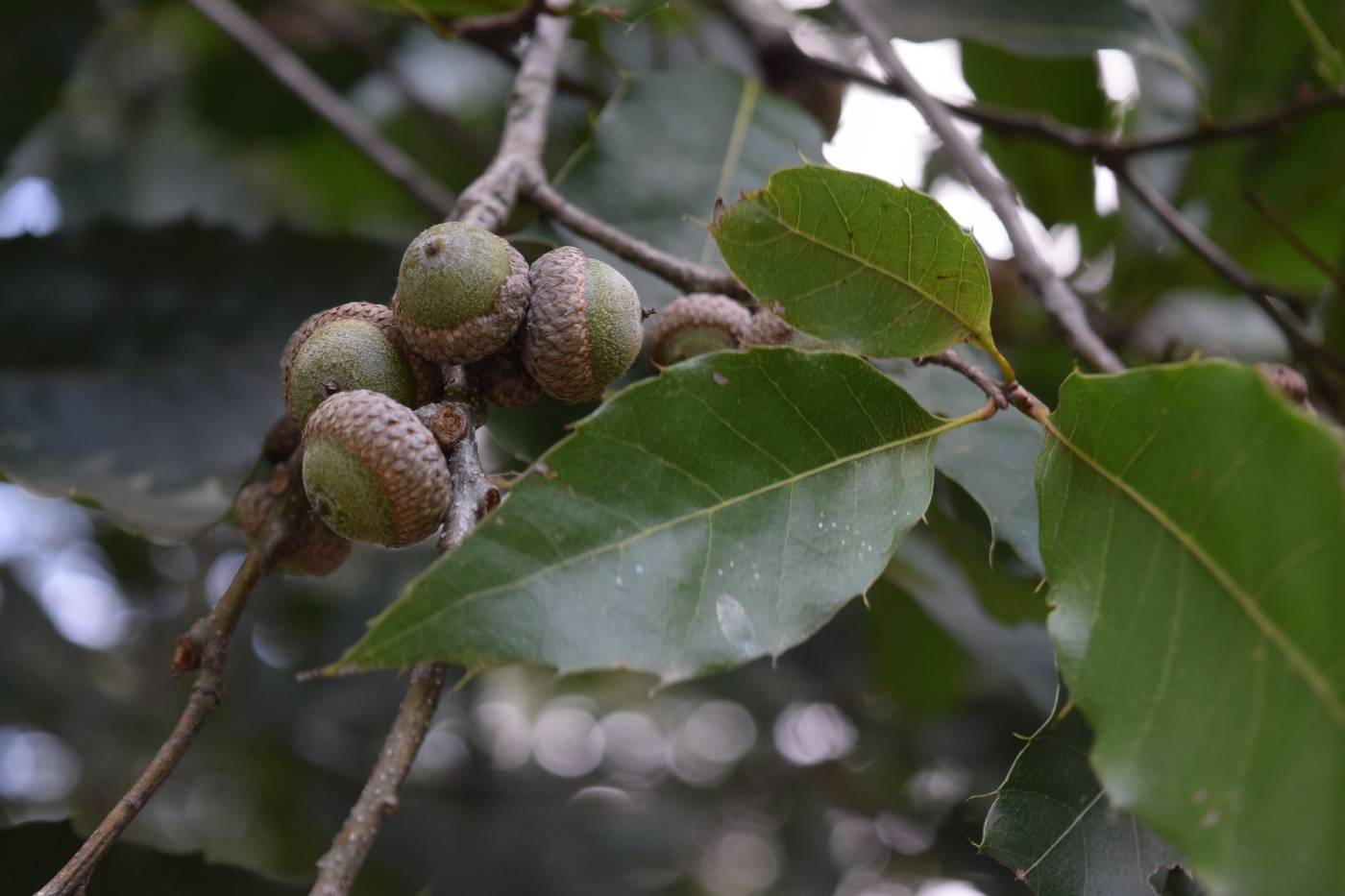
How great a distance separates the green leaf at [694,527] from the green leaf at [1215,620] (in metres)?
0.16

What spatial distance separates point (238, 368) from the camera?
1.71m

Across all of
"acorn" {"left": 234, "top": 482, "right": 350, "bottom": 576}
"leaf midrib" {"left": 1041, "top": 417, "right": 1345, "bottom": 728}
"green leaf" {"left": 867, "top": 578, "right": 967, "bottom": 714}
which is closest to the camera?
"leaf midrib" {"left": 1041, "top": 417, "right": 1345, "bottom": 728}

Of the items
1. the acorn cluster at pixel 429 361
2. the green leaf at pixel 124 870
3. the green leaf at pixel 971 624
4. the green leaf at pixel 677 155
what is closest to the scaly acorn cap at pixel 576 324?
the acorn cluster at pixel 429 361

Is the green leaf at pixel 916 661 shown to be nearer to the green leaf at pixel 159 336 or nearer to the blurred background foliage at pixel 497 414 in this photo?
the blurred background foliage at pixel 497 414

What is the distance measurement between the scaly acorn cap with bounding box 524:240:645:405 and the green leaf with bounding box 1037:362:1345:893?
40 cm

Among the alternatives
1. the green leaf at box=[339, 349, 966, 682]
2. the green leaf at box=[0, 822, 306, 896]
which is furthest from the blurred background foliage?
the green leaf at box=[339, 349, 966, 682]

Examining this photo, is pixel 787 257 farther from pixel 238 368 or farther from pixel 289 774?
pixel 289 774

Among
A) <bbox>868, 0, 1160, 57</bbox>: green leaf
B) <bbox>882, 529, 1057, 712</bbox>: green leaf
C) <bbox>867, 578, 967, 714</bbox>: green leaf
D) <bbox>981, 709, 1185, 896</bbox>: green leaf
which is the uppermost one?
<bbox>868, 0, 1160, 57</bbox>: green leaf

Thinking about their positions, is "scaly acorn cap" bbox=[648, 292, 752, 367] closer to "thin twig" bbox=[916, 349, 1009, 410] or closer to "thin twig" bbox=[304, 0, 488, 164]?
"thin twig" bbox=[916, 349, 1009, 410]

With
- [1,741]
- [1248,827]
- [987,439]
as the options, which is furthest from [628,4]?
[1,741]

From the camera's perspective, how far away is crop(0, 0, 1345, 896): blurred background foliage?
1545mm

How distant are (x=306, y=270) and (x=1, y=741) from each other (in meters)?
2.03

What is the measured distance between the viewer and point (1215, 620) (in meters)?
0.73

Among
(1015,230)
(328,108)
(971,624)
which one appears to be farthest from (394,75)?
(971,624)
